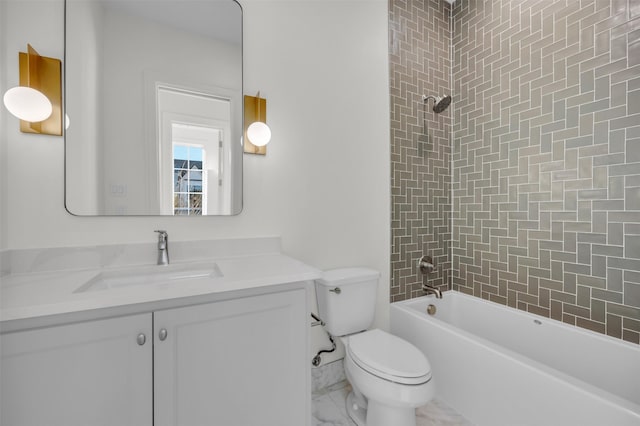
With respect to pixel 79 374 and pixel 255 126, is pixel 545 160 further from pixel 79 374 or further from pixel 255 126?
pixel 79 374

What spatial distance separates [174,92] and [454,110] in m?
2.06

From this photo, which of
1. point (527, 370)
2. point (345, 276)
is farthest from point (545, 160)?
point (345, 276)

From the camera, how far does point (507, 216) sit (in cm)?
200

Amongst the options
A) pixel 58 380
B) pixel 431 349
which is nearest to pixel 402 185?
pixel 431 349

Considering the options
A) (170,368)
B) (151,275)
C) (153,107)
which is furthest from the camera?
(153,107)

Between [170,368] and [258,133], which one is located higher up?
[258,133]

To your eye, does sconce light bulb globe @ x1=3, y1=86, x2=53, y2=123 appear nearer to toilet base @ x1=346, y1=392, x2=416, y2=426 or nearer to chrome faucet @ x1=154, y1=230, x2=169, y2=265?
chrome faucet @ x1=154, y1=230, x2=169, y2=265

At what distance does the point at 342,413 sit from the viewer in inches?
63.4

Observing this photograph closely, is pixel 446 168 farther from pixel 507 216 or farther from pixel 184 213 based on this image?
pixel 184 213

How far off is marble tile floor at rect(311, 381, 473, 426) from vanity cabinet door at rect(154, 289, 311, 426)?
53cm

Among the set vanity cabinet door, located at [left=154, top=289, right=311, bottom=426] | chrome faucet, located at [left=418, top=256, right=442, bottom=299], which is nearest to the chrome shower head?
chrome faucet, located at [left=418, top=256, right=442, bottom=299]

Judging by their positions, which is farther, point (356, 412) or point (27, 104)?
point (356, 412)

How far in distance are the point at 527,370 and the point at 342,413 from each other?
959mm

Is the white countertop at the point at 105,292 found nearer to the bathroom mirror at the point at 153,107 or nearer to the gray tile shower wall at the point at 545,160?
the bathroom mirror at the point at 153,107
